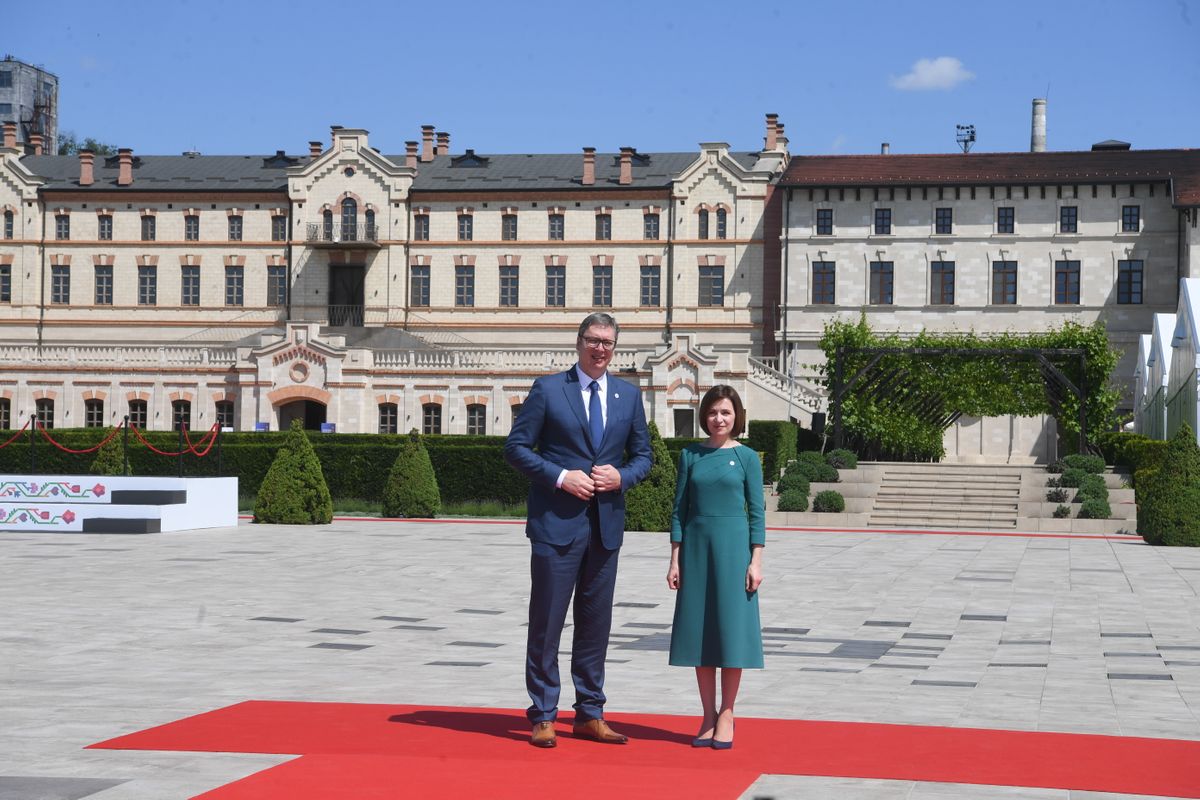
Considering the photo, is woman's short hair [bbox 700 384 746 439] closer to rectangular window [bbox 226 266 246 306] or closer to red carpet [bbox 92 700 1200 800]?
red carpet [bbox 92 700 1200 800]

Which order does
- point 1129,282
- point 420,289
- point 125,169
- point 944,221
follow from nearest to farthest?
point 1129,282, point 944,221, point 420,289, point 125,169

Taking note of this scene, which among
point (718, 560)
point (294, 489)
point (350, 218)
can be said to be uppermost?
point (350, 218)

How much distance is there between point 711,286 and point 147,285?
26.2 meters

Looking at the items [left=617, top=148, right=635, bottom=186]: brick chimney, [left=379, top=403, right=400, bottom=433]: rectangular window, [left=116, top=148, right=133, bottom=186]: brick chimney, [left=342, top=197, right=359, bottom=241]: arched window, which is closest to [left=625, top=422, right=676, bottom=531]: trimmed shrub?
[left=379, top=403, right=400, bottom=433]: rectangular window

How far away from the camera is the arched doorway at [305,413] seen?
54.0m

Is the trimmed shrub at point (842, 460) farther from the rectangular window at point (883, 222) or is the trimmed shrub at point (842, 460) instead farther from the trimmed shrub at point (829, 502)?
the rectangular window at point (883, 222)

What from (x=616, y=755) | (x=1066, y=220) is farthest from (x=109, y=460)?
(x=1066, y=220)

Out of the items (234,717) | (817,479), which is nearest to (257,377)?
(817,479)

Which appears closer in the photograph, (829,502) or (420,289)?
(829,502)

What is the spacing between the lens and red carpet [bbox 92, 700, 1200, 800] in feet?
21.5

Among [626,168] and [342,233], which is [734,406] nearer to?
[626,168]

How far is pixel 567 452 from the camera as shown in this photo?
793 centimetres

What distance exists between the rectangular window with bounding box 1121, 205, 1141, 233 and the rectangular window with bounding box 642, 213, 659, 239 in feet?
64.2

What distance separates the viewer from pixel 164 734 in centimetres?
776
